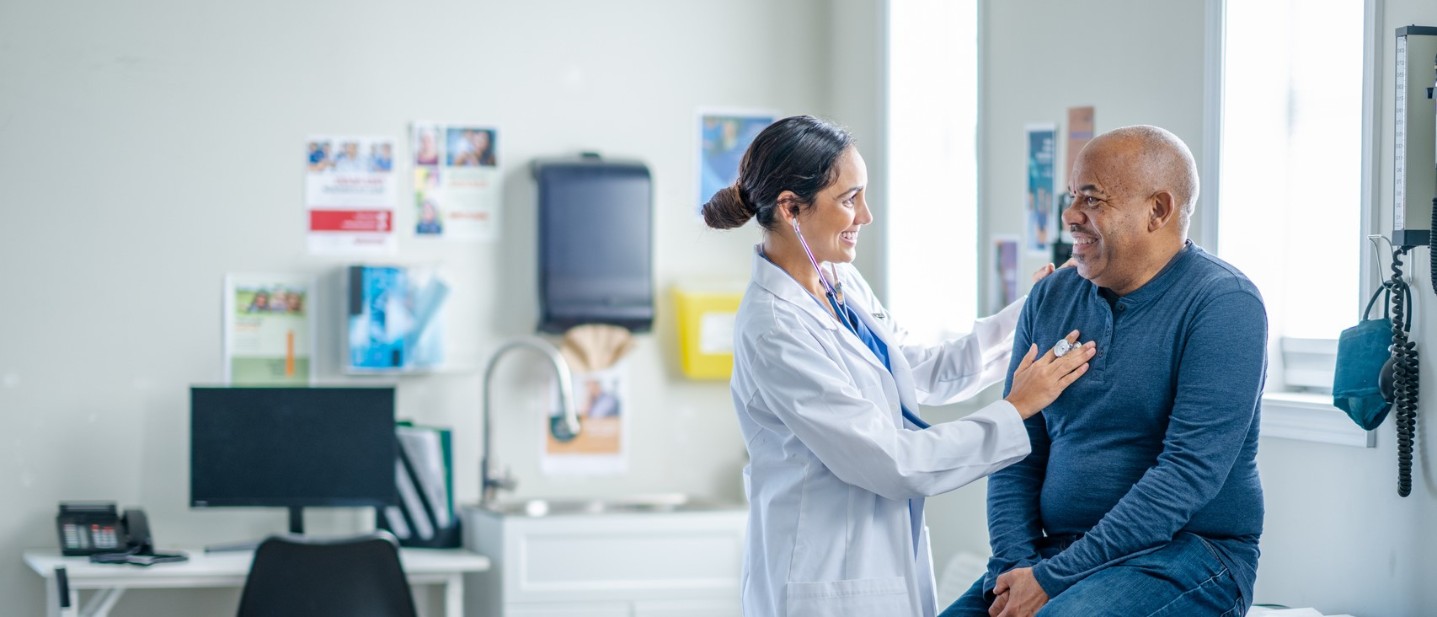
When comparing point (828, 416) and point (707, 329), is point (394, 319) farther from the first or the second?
point (828, 416)

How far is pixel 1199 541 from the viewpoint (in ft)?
6.57

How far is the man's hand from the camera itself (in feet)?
6.79

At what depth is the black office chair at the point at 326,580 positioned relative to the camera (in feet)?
11.3

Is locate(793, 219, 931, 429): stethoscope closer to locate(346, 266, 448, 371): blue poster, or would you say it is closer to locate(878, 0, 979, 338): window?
locate(878, 0, 979, 338): window

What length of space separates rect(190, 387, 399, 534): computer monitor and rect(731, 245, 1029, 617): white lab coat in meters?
1.91

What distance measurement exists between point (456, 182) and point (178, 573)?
1367 mm

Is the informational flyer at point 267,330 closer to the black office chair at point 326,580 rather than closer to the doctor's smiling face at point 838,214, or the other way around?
the black office chair at point 326,580

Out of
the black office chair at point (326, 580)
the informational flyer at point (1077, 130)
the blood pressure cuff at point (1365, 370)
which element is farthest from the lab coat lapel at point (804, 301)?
the black office chair at point (326, 580)

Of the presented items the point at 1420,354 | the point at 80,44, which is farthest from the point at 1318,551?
the point at 80,44

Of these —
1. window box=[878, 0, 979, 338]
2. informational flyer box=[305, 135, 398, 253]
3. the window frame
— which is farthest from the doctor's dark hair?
informational flyer box=[305, 135, 398, 253]

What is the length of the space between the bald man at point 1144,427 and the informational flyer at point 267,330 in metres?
2.55

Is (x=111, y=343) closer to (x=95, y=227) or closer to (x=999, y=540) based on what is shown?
(x=95, y=227)

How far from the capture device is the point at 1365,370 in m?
2.23

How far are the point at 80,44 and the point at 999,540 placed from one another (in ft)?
10.2
